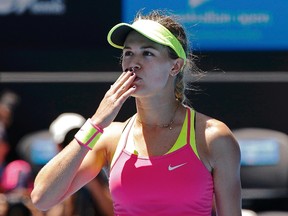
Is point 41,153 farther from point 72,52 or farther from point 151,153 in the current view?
point 151,153

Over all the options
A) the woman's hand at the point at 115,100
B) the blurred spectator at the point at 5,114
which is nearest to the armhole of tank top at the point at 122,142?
the woman's hand at the point at 115,100

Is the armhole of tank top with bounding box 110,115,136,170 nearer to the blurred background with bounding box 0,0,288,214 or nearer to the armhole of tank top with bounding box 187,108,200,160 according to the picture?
the armhole of tank top with bounding box 187,108,200,160

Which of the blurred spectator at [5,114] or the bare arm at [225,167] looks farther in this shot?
the blurred spectator at [5,114]

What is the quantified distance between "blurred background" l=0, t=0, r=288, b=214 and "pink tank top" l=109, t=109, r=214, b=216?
9.08 ft

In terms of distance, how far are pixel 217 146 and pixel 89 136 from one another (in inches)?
15.7

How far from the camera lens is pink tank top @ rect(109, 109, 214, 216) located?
9.80 ft

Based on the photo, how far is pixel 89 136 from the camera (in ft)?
9.95

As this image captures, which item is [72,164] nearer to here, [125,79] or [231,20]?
[125,79]

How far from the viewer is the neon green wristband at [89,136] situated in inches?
119

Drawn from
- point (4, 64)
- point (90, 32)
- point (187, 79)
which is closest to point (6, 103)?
point (4, 64)

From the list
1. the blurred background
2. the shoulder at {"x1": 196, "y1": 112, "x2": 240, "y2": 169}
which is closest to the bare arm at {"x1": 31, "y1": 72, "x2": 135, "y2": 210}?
the shoulder at {"x1": 196, "y1": 112, "x2": 240, "y2": 169}

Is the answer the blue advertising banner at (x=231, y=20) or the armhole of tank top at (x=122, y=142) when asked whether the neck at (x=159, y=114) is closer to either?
the armhole of tank top at (x=122, y=142)

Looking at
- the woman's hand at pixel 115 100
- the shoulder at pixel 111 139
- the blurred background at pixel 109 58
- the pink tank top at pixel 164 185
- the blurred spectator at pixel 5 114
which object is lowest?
the blurred spectator at pixel 5 114

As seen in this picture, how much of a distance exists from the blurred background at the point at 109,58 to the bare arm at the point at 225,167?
2.73 m
